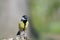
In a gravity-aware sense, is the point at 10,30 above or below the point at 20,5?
below

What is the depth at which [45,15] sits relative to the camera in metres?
1.70

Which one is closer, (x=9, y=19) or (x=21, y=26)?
(x=21, y=26)

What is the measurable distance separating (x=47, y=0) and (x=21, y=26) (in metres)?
0.45

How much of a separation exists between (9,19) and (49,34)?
1.43ft

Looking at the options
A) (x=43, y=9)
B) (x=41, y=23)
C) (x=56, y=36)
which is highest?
(x=43, y=9)

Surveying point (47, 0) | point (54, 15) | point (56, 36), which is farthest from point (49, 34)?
point (47, 0)

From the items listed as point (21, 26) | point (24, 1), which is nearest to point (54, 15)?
point (24, 1)

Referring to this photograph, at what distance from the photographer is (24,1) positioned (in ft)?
5.63

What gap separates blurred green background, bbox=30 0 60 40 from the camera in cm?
167

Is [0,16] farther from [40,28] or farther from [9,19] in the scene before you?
[40,28]

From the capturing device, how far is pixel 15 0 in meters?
1.72

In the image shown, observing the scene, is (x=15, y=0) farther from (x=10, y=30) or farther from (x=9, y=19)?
(x=10, y=30)

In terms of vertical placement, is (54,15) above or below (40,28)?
above

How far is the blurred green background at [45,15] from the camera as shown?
1.67 metres
